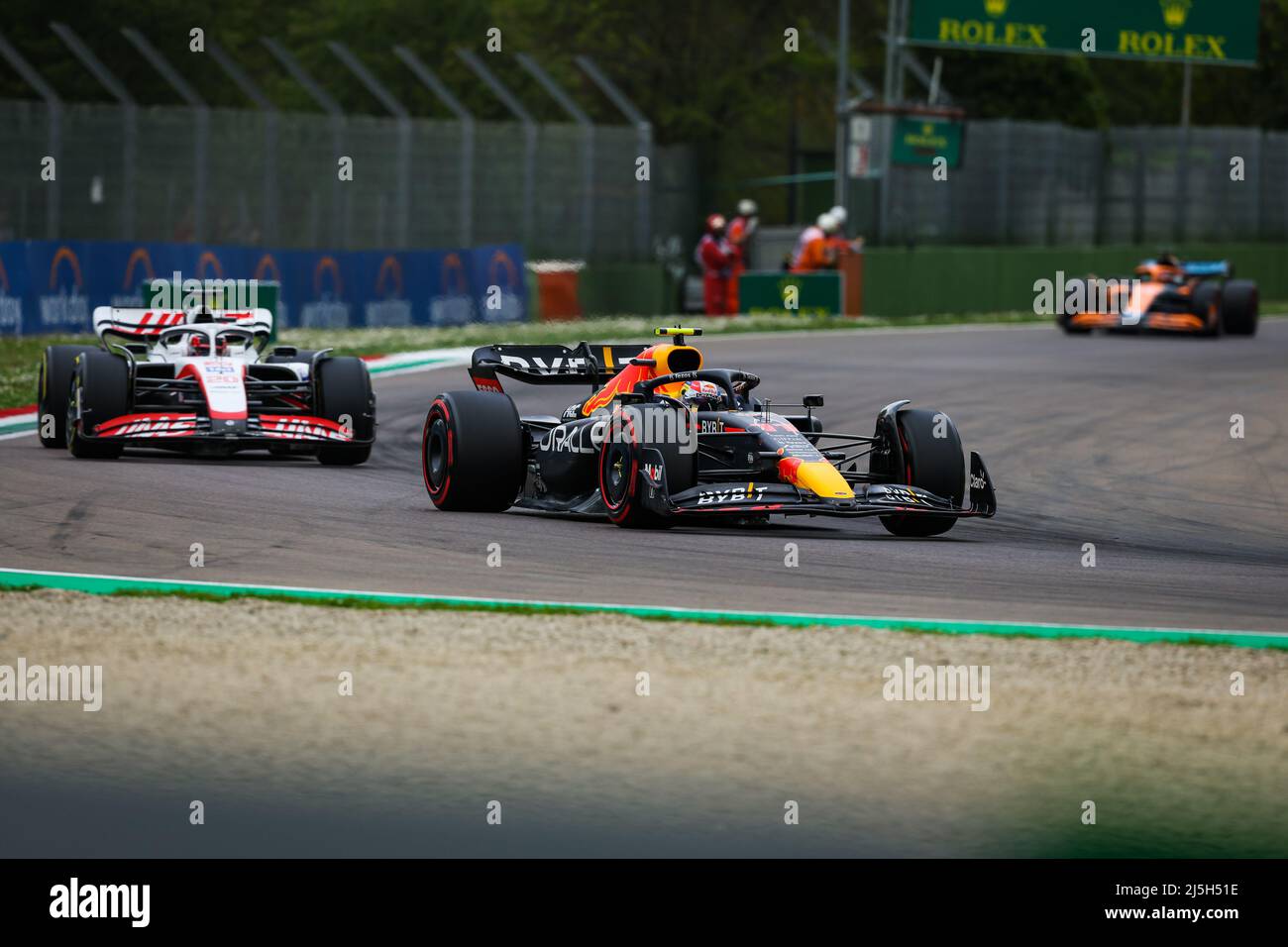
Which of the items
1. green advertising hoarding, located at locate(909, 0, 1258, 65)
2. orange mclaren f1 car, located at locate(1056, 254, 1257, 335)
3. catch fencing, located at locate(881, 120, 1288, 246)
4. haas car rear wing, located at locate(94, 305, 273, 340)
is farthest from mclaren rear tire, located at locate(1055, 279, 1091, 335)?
haas car rear wing, located at locate(94, 305, 273, 340)

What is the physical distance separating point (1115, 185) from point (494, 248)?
16.7 metres

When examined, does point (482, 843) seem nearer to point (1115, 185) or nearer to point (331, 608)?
point (331, 608)

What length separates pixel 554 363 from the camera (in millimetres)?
13016

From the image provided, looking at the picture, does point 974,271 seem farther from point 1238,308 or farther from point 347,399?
point 347,399

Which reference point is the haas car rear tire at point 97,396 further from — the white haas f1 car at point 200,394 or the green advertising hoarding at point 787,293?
the green advertising hoarding at point 787,293

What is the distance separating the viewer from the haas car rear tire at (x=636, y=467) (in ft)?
36.5

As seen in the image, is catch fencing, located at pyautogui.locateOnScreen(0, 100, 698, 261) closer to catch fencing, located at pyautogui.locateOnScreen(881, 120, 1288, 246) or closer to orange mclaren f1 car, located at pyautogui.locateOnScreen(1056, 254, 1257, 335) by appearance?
catch fencing, located at pyautogui.locateOnScreen(881, 120, 1288, 246)

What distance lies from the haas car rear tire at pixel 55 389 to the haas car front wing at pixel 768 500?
19.3ft

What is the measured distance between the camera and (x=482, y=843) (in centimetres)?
578

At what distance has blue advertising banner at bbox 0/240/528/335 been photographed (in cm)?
2700

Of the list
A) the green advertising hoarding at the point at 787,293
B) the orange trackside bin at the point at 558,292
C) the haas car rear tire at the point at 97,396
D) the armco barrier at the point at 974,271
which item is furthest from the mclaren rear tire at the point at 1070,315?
the haas car rear tire at the point at 97,396

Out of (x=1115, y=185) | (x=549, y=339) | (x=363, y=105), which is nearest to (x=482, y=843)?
(x=549, y=339)

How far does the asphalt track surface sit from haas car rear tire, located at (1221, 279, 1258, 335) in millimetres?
12603
